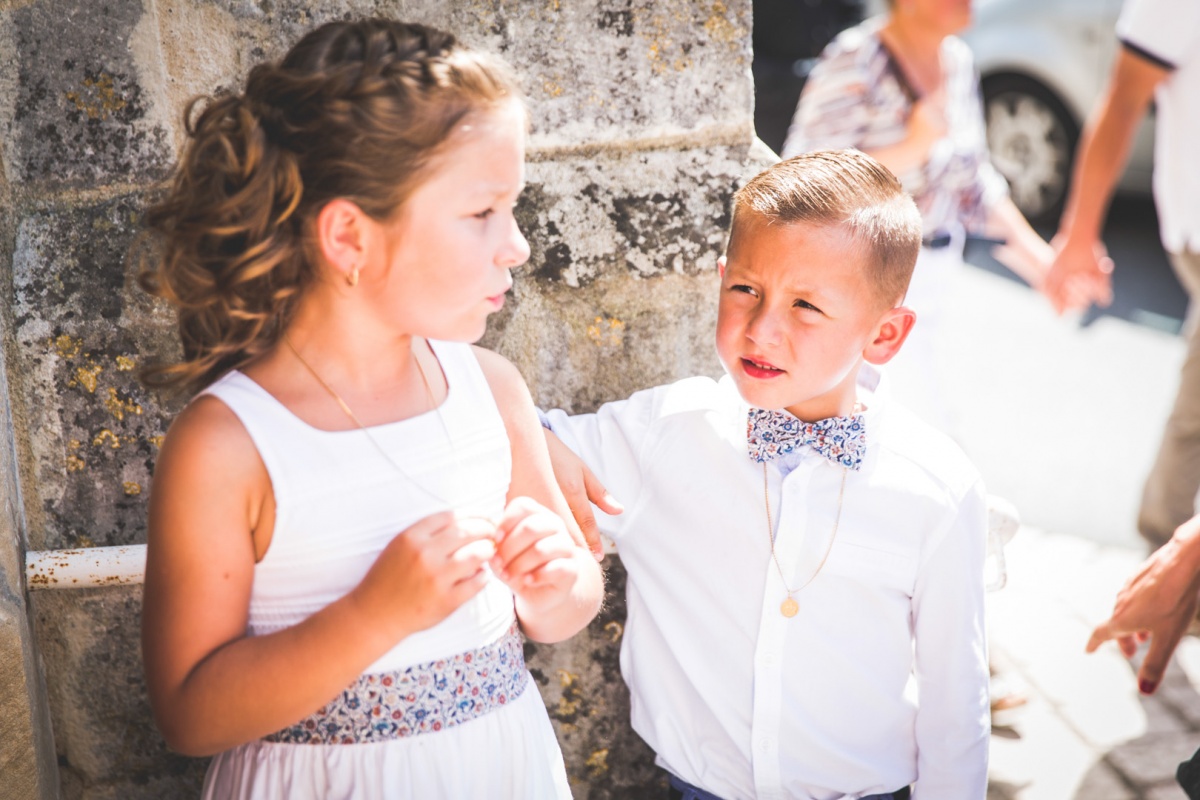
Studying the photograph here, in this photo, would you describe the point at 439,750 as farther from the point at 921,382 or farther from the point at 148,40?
the point at 921,382

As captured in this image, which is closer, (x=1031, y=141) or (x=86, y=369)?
(x=86, y=369)

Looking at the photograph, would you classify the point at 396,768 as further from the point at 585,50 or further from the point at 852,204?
the point at 585,50

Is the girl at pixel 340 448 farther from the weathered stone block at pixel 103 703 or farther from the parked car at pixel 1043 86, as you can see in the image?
the parked car at pixel 1043 86

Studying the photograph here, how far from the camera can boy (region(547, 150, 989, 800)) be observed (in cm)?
173

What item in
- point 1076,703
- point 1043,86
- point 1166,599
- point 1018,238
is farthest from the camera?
point 1043,86

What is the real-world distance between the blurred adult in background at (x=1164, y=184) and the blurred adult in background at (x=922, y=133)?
→ 231mm

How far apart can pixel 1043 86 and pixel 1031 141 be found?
1.09ft

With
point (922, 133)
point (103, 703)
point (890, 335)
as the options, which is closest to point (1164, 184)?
point (922, 133)

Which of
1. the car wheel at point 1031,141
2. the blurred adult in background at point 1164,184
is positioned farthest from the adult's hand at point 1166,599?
the car wheel at point 1031,141

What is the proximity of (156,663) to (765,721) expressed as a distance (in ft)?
3.17

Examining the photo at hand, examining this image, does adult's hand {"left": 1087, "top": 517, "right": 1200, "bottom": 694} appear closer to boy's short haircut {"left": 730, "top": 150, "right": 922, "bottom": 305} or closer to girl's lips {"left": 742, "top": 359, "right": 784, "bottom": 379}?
boy's short haircut {"left": 730, "top": 150, "right": 922, "bottom": 305}

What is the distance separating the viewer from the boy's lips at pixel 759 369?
68.6 inches

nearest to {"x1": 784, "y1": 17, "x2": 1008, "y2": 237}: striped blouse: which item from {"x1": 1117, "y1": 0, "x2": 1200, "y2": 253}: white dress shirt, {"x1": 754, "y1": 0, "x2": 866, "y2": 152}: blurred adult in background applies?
{"x1": 1117, "y1": 0, "x2": 1200, "y2": 253}: white dress shirt

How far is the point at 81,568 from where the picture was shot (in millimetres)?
1828
